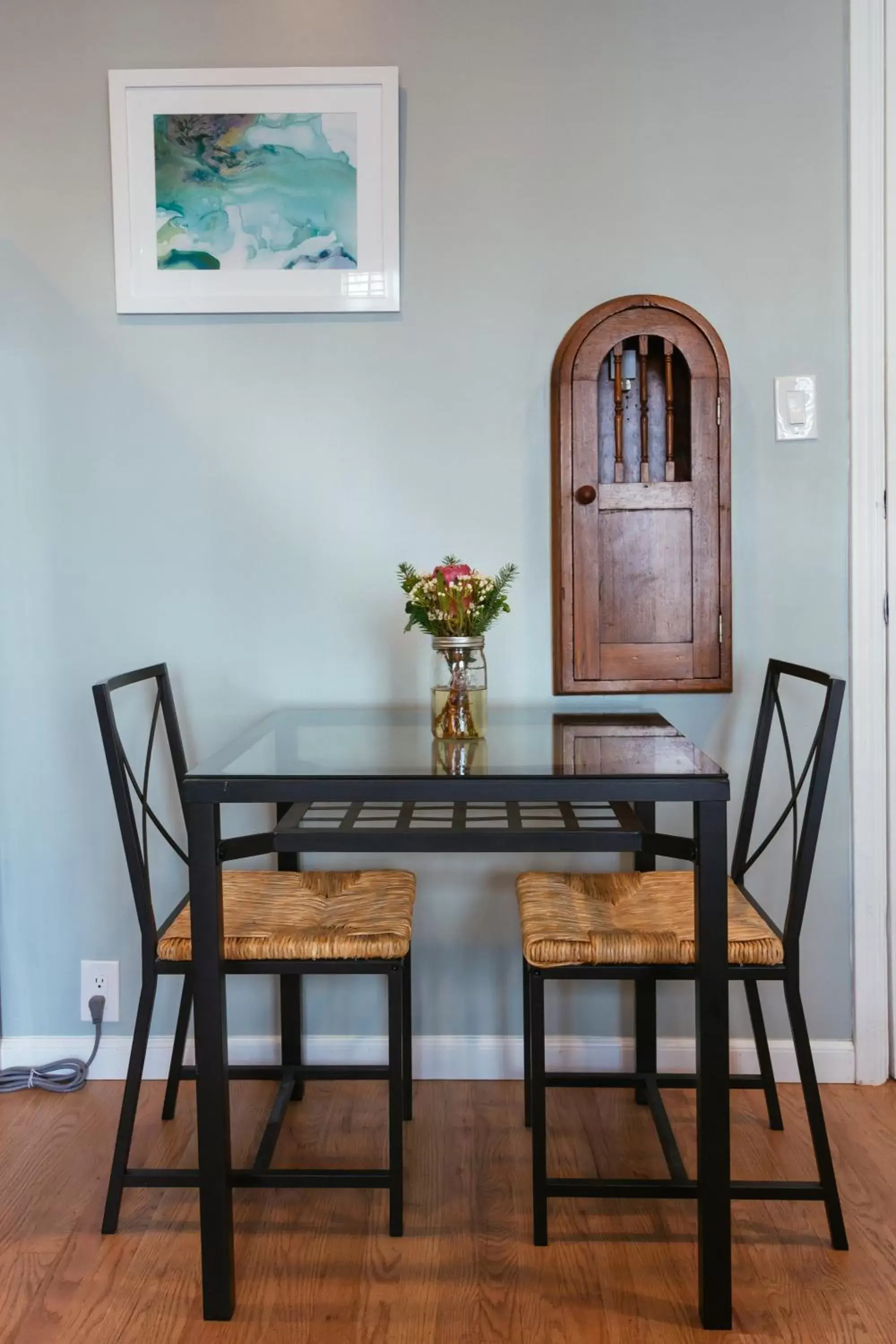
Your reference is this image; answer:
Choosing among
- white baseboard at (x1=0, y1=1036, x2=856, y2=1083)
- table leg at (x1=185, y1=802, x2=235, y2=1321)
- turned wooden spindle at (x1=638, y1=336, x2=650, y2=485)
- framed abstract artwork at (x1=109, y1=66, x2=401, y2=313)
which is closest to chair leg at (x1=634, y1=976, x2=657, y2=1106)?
white baseboard at (x1=0, y1=1036, x2=856, y2=1083)

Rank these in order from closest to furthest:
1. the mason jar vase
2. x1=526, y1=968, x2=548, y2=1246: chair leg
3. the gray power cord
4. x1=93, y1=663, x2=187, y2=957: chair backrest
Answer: x1=526, y1=968, x2=548, y2=1246: chair leg, x1=93, y1=663, x2=187, y2=957: chair backrest, the mason jar vase, the gray power cord

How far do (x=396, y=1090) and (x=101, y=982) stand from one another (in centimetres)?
94

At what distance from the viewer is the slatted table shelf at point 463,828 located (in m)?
1.57

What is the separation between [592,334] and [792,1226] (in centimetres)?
170

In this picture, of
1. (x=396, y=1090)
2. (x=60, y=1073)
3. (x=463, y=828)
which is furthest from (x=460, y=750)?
(x=60, y=1073)

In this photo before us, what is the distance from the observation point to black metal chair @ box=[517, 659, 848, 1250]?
5.37 feet

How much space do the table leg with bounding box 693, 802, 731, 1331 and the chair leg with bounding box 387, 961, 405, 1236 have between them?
47 centimetres

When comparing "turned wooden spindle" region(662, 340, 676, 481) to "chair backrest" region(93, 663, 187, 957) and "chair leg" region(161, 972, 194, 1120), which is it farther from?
"chair leg" region(161, 972, 194, 1120)

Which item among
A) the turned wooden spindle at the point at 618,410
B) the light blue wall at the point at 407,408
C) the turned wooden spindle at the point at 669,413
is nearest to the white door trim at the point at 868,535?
the light blue wall at the point at 407,408

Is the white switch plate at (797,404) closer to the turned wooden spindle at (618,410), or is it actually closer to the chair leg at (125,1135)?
the turned wooden spindle at (618,410)

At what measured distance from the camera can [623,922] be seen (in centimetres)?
180

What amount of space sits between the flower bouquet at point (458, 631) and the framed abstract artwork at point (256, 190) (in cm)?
67

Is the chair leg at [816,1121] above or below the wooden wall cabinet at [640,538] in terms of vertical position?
below

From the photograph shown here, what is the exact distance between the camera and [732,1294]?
1584 millimetres
